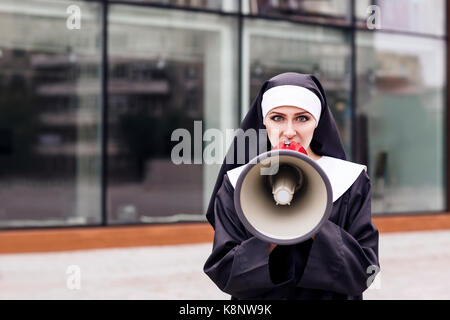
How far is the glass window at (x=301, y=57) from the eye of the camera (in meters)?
11.2

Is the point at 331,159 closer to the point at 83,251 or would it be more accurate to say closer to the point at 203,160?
the point at 83,251

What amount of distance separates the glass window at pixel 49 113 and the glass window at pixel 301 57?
247 cm

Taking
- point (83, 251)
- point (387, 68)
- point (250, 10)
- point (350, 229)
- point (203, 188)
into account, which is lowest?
point (83, 251)

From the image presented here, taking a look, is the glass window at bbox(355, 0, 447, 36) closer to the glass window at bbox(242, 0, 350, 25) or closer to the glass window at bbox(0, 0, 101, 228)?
the glass window at bbox(242, 0, 350, 25)

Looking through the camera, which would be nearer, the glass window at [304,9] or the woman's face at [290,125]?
the woman's face at [290,125]

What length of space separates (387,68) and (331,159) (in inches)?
424

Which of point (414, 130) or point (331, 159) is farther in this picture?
point (414, 130)

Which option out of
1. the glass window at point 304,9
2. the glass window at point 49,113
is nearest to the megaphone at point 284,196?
the glass window at point 49,113

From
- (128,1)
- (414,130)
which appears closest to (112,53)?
(128,1)

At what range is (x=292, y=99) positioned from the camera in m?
2.18

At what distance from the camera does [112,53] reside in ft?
34.2

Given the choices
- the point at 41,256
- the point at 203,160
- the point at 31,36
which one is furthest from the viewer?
the point at 203,160

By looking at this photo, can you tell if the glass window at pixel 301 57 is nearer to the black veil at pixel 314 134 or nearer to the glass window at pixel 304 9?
the glass window at pixel 304 9

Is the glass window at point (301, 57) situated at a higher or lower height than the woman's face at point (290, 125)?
higher
